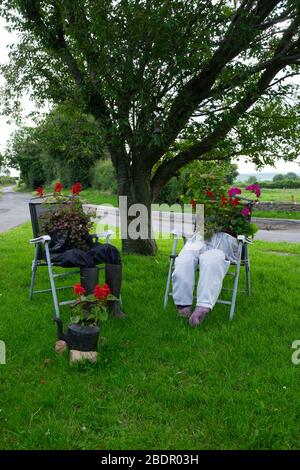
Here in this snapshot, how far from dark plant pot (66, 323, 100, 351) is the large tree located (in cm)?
238

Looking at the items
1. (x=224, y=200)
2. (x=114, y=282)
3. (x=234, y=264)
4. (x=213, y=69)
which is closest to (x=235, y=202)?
(x=224, y=200)

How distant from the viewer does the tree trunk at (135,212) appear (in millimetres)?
6344

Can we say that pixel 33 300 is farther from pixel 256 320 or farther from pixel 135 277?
pixel 256 320

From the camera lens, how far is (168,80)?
4.57 meters

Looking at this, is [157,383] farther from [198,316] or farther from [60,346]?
[198,316]

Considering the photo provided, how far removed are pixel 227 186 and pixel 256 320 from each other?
1594 millimetres

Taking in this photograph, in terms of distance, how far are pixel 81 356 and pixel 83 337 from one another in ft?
0.46

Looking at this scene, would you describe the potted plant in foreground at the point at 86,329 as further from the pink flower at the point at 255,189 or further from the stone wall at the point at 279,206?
the stone wall at the point at 279,206

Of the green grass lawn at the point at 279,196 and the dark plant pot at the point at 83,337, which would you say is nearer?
the dark plant pot at the point at 83,337

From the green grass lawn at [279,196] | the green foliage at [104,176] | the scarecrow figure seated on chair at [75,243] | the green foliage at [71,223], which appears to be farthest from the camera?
the green foliage at [104,176]

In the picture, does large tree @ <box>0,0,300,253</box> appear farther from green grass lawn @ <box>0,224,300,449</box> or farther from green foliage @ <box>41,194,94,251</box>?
green grass lawn @ <box>0,224,300,449</box>

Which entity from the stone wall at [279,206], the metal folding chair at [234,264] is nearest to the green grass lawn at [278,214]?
the stone wall at [279,206]

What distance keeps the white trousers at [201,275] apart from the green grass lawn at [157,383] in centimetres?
24
